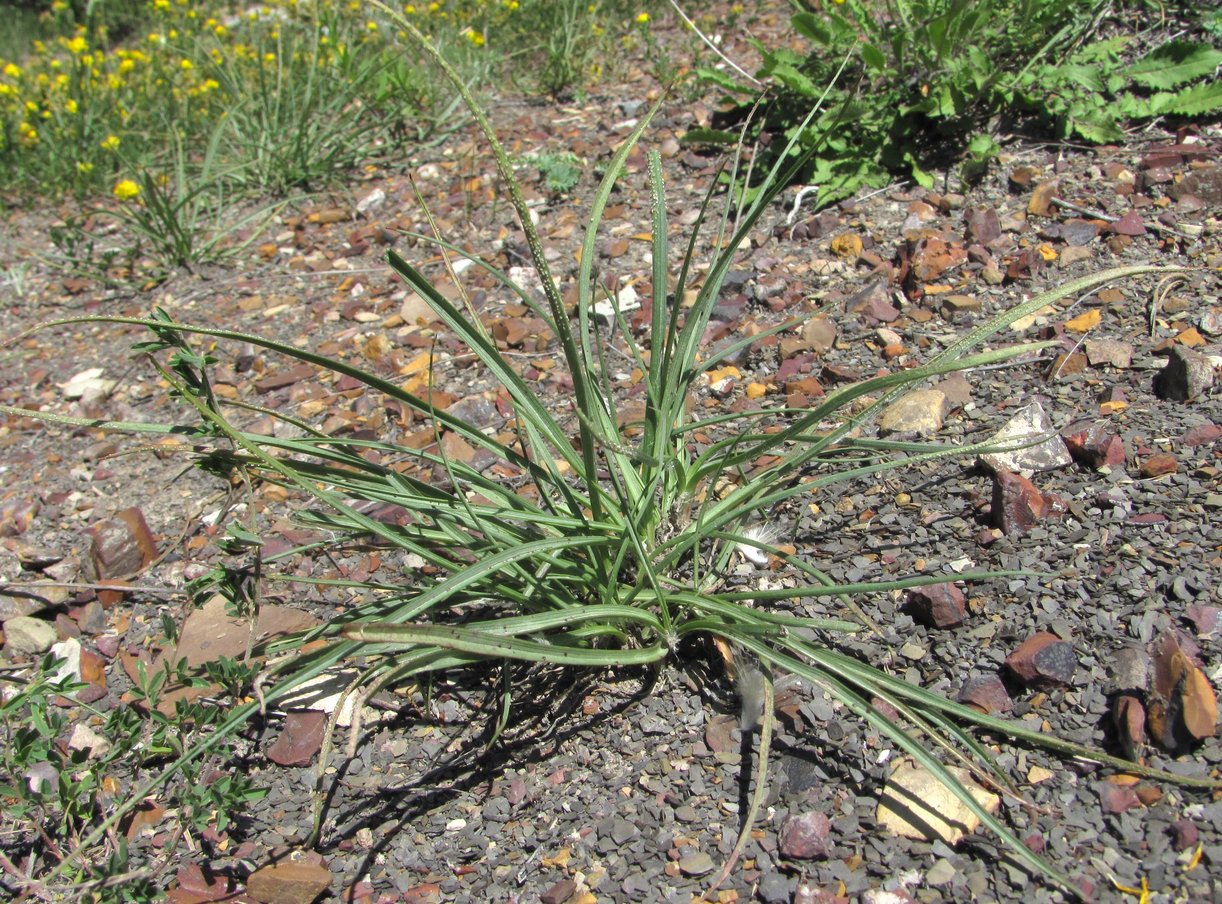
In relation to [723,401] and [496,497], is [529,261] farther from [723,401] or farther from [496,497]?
[496,497]

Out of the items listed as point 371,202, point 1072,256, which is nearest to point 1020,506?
point 1072,256

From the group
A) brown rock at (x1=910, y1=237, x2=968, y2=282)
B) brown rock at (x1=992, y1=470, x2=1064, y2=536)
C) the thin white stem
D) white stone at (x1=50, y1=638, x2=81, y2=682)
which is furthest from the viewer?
the thin white stem

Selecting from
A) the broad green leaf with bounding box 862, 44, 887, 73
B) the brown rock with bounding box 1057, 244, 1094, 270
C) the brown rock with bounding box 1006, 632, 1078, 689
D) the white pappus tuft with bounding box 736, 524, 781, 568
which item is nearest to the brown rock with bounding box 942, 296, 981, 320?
the brown rock with bounding box 1057, 244, 1094, 270

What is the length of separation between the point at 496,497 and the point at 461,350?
1.00 m

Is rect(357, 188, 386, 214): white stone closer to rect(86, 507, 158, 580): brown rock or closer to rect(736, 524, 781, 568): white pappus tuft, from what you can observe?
rect(86, 507, 158, 580): brown rock

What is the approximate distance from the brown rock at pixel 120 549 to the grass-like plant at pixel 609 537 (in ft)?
2.14

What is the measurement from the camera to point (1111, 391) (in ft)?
6.75

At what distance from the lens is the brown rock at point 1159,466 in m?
1.85

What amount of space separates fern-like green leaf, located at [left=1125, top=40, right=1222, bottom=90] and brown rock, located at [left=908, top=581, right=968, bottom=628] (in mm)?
1937

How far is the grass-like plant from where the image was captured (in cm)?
141

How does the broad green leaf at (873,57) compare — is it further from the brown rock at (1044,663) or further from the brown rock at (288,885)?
the brown rock at (288,885)

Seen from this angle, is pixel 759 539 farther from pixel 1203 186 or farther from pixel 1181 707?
pixel 1203 186

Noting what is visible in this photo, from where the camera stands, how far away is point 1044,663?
5.13 ft

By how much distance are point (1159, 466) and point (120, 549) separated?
2269 millimetres
